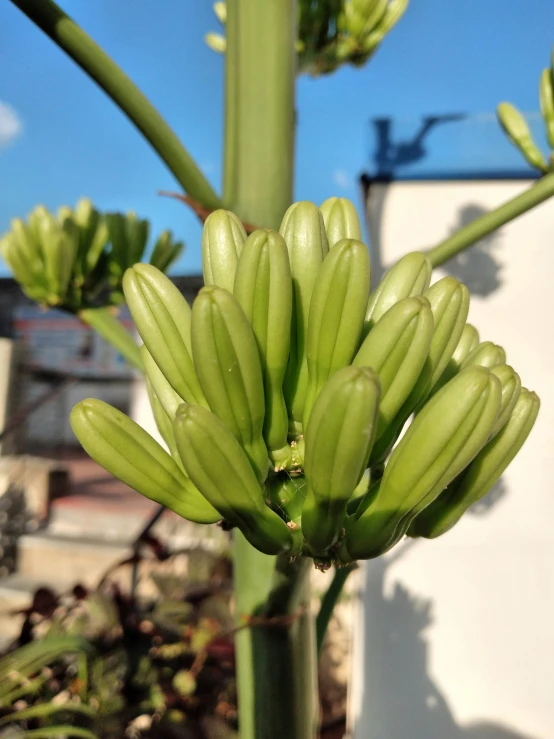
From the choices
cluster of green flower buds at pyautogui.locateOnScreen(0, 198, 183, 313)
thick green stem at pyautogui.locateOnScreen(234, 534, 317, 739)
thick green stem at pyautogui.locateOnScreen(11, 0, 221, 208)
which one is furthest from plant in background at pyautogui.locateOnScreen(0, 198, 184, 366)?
A: thick green stem at pyautogui.locateOnScreen(234, 534, 317, 739)

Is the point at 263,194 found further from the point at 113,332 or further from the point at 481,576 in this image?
the point at 481,576

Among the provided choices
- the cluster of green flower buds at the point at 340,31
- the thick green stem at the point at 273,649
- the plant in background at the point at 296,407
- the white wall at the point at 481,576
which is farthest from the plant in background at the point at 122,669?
the cluster of green flower buds at the point at 340,31

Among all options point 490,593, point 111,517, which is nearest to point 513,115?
point 490,593

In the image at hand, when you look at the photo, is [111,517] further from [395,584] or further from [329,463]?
[329,463]

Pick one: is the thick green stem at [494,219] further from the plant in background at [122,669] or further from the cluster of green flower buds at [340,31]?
the plant in background at [122,669]

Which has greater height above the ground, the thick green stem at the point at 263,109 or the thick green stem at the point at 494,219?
the thick green stem at the point at 263,109

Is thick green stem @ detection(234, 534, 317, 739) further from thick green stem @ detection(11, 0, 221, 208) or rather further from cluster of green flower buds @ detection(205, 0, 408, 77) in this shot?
cluster of green flower buds @ detection(205, 0, 408, 77)
